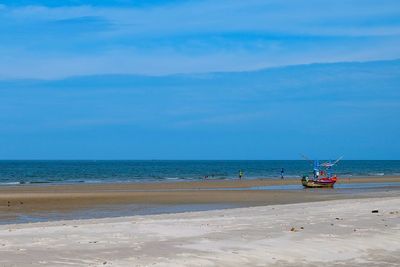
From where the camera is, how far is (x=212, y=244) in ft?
46.8

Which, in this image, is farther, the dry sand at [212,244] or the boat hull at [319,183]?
the boat hull at [319,183]

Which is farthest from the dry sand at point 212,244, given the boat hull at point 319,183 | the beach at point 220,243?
the boat hull at point 319,183

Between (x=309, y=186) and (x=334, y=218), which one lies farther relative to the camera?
(x=309, y=186)

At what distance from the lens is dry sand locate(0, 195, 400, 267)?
12.3m

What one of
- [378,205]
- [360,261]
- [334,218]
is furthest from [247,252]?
[378,205]

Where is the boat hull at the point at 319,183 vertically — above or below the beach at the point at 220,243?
above

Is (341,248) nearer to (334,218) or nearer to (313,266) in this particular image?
(313,266)

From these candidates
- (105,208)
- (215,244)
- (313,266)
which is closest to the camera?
(313,266)

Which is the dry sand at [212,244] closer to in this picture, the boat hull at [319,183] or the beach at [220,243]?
the beach at [220,243]

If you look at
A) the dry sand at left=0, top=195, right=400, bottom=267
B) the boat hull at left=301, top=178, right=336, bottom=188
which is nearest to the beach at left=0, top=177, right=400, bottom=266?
the dry sand at left=0, top=195, right=400, bottom=267

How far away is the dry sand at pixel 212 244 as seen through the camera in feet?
40.5

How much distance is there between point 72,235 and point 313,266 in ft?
19.4

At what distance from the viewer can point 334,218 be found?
67.5ft

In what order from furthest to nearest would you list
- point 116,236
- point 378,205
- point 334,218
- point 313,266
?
point 378,205 < point 334,218 < point 116,236 < point 313,266
